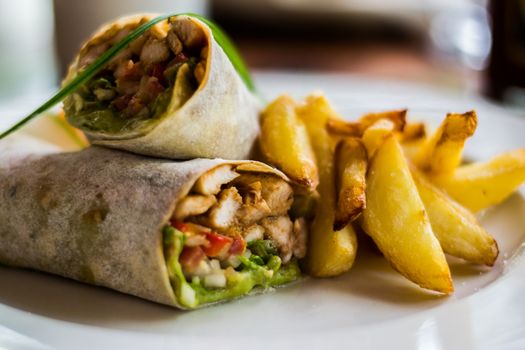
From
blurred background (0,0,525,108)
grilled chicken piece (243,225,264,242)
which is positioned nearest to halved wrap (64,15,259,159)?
grilled chicken piece (243,225,264,242)

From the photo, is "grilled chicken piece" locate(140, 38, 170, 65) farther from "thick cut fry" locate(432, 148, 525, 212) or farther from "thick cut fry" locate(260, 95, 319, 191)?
"thick cut fry" locate(432, 148, 525, 212)

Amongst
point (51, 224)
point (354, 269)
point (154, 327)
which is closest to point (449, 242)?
point (354, 269)

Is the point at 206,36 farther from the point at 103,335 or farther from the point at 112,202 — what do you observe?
the point at 103,335

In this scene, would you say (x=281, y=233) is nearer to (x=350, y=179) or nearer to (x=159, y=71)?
(x=350, y=179)

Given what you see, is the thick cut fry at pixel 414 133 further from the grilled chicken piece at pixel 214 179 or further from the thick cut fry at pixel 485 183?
the grilled chicken piece at pixel 214 179

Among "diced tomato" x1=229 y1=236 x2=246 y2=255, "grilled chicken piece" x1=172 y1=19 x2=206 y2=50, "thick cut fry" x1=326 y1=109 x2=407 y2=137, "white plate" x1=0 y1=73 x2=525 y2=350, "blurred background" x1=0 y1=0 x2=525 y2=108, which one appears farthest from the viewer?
"blurred background" x1=0 y1=0 x2=525 y2=108

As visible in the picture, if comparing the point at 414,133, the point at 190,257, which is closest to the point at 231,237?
the point at 190,257

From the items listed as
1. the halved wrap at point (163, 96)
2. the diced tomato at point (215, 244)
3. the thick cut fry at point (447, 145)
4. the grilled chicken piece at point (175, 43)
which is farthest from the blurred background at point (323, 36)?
the diced tomato at point (215, 244)
